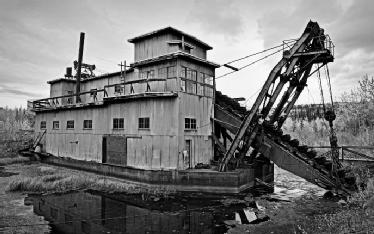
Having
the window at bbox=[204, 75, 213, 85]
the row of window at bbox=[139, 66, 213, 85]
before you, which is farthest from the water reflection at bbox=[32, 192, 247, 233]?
the window at bbox=[204, 75, 213, 85]

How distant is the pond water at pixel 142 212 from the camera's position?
11.0m

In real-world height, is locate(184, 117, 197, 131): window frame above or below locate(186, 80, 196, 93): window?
below

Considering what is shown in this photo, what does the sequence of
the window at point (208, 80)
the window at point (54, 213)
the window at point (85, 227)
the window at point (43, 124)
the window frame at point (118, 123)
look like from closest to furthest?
the window at point (85, 227) → the window at point (54, 213) → the window frame at point (118, 123) → the window at point (208, 80) → the window at point (43, 124)

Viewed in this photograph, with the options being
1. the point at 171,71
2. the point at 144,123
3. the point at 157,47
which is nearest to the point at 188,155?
the point at 144,123

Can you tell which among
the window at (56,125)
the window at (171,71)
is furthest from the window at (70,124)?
the window at (171,71)

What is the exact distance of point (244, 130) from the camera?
54.4 ft

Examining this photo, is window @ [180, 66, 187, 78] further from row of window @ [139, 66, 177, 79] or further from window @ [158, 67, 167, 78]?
window @ [158, 67, 167, 78]

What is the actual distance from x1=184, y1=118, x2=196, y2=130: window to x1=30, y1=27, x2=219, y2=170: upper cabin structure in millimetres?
72

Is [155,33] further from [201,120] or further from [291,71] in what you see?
[291,71]

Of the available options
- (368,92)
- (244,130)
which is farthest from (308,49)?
(368,92)

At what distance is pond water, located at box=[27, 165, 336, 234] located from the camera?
36.2 feet

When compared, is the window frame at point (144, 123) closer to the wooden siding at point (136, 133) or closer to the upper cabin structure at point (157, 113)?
the upper cabin structure at point (157, 113)

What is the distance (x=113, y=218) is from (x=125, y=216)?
0.58 m

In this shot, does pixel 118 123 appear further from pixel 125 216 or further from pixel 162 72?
pixel 125 216
